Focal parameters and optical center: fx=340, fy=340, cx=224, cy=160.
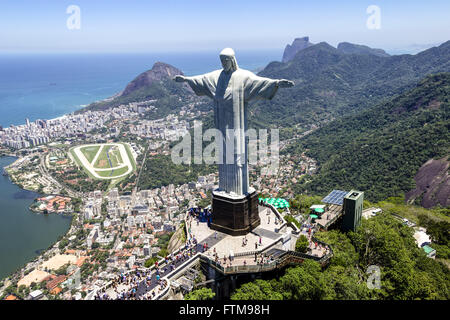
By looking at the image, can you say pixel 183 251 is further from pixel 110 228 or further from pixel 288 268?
pixel 110 228

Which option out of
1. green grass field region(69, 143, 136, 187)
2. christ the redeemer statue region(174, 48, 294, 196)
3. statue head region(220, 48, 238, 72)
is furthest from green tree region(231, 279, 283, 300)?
green grass field region(69, 143, 136, 187)

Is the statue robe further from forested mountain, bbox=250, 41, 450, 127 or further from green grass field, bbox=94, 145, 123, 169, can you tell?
forested mountain, bbox=250, 41, 450, 127

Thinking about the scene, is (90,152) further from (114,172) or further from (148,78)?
(148,78)

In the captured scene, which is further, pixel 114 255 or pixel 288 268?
pixel 114 255

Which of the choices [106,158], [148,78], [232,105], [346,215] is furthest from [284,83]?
[148,78]

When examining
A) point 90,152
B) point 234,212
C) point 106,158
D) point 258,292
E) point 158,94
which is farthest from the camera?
point 158,94

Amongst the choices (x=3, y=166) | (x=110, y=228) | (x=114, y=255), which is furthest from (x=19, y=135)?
(x=114, y=255)

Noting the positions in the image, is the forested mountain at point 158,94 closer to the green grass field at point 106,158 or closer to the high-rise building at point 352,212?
the green grass field at point 106,158
